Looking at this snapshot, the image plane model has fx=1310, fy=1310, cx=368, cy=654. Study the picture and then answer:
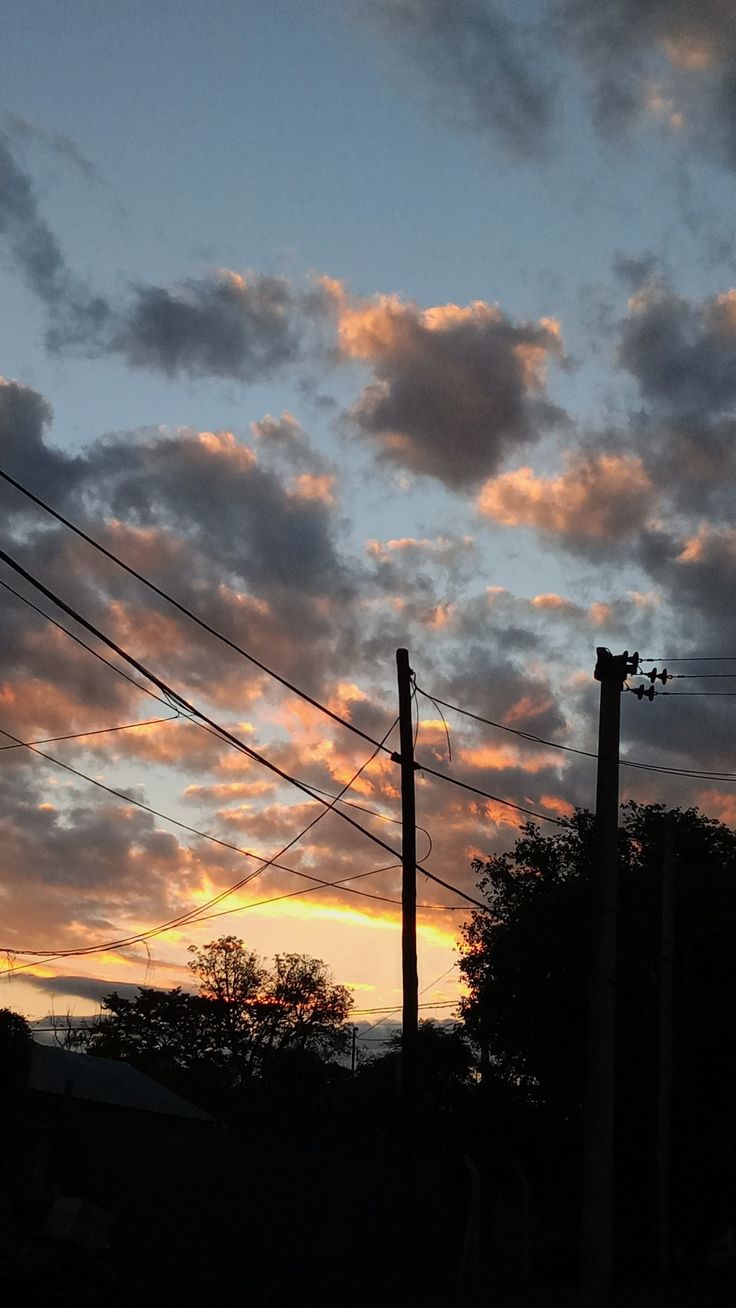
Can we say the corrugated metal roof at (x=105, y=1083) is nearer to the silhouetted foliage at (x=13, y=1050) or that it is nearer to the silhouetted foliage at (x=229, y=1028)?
the silhouetted foliage at (x=13, y=1050)

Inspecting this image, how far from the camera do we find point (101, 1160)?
1753 cm

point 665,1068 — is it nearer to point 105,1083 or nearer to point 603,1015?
point 603,1015

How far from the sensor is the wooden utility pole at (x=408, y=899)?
819 inches

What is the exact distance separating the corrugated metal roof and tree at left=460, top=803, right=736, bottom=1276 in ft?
37.5

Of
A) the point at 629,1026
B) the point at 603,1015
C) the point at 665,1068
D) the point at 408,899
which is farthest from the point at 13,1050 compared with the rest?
the point at 629,1026

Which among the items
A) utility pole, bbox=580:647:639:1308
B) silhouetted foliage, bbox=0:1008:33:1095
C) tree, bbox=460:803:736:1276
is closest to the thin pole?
tree, bbox=460:803:736:1276

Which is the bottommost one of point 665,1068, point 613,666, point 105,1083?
point 105,1083

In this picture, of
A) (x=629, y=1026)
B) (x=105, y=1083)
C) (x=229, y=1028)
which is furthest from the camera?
(x=229, y=1028)

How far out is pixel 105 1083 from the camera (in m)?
29.6

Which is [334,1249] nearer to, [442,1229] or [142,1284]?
[442,1229]

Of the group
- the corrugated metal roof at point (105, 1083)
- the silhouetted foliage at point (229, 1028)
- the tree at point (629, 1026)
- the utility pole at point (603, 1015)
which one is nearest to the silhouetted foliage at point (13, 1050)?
the corrugated metal roof at point (105, 1083)

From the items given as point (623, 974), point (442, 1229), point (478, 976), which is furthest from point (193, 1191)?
point (478, 976)

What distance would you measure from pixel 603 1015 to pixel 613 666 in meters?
5.86

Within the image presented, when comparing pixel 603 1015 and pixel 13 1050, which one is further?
pixel 603 1015
